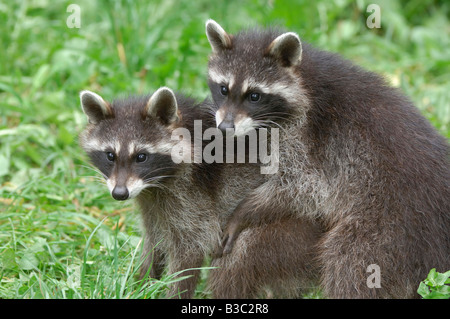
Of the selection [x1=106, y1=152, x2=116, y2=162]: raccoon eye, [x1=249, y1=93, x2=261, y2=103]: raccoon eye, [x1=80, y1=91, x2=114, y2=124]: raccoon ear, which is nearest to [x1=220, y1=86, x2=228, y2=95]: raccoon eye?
[x1=249, y1=93, x2=261, y2=103]: raccoon eye

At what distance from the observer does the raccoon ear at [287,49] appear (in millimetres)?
6406

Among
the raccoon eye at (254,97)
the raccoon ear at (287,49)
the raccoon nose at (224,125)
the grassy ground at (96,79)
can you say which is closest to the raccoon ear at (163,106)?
the raccoon nose at (224,125)

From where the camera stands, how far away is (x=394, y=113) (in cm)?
639

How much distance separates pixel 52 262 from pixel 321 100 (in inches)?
131

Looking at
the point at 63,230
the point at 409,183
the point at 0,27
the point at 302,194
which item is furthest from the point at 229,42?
the point at 0,27

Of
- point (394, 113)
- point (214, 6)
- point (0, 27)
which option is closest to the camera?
point (394, 113)

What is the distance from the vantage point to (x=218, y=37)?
269 inches

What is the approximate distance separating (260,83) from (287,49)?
45cm

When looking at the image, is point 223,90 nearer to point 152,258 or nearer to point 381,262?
point 152,258

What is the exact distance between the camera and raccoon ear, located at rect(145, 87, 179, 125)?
6344 mm

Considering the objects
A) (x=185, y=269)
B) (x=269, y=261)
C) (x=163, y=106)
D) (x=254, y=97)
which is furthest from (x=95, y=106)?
(x=269, y=261)

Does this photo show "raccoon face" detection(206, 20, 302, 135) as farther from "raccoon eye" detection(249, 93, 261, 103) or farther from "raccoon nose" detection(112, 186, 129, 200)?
"raccoon nose" detection(112, 186, 129, 200)

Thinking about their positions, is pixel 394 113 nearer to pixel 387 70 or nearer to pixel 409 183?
pixel 409 183

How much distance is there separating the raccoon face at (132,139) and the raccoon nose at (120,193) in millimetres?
79
